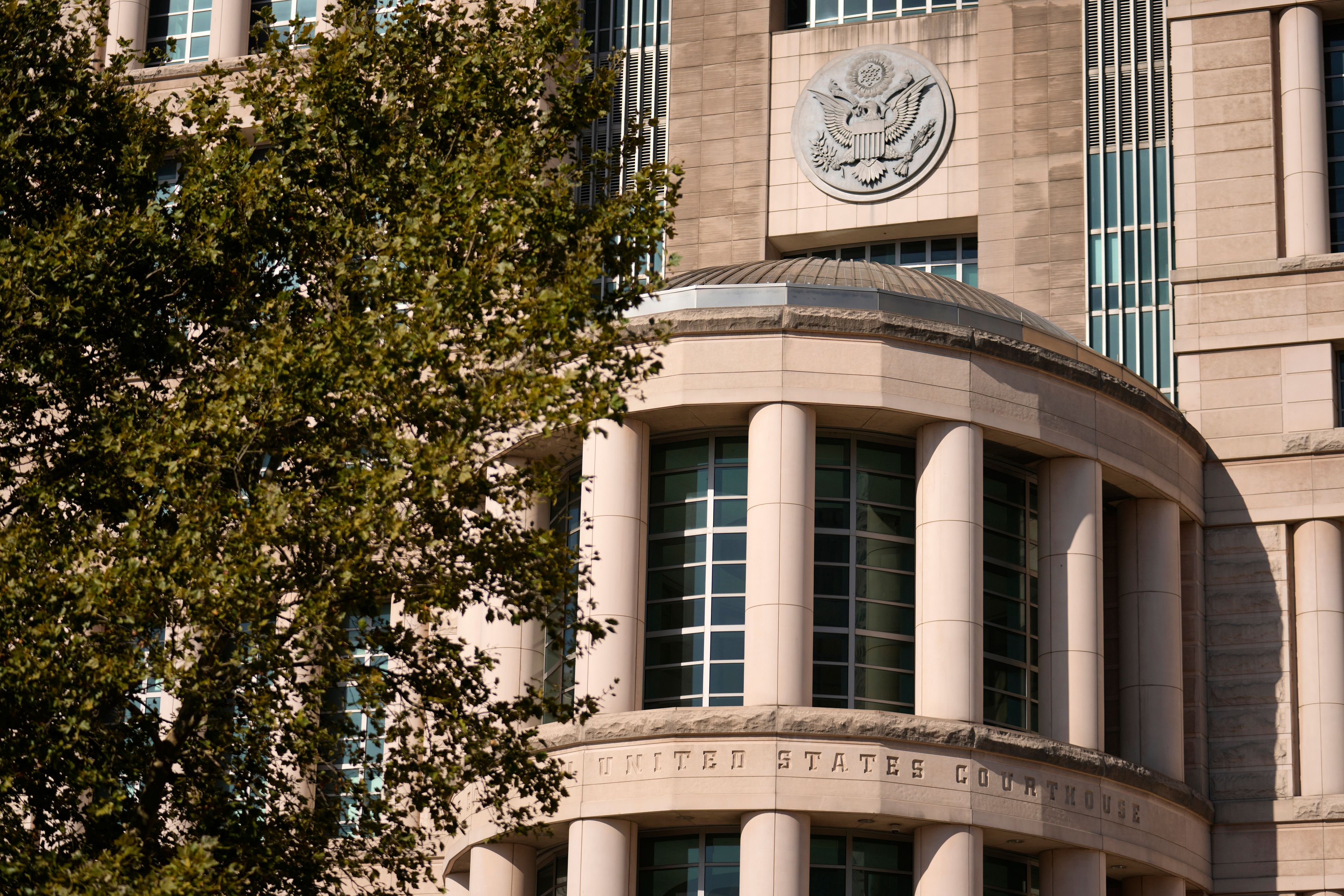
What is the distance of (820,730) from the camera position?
29.2m

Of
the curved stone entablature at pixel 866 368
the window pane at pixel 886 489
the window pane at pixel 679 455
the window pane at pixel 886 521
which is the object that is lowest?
the window pane at pixel 886 521

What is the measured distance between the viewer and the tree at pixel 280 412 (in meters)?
19.8

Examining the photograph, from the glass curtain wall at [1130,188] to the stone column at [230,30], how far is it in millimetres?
20102

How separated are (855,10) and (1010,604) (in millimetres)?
17302

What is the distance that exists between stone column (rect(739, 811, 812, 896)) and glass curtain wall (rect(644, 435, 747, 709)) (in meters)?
1.96

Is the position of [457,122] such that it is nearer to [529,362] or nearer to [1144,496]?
[529,362]

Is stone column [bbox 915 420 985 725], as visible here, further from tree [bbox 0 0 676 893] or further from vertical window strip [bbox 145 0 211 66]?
vertical window strip [bbox 145 0 211 66]

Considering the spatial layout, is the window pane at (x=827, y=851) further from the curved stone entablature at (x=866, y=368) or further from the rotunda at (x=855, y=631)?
the curved stone entablature at (x=866, y=368)

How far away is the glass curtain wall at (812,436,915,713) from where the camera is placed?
100 feet

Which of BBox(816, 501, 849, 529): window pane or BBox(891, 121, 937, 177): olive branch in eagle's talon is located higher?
BBox(891, 121, 937, 177): olive branch in eagle's talon

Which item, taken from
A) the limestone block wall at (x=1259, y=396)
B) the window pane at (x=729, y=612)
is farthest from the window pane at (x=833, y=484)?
the limestone block wall at (x=1259, y=396)

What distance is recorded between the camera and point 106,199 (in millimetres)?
24203

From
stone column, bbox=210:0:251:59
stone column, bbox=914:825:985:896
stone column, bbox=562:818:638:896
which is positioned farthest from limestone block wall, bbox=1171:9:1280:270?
stone column, bbox=210:0:251:59

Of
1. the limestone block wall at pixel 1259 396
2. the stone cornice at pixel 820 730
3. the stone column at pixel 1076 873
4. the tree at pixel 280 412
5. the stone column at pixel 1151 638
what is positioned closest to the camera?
the tree at pixel 280 412
